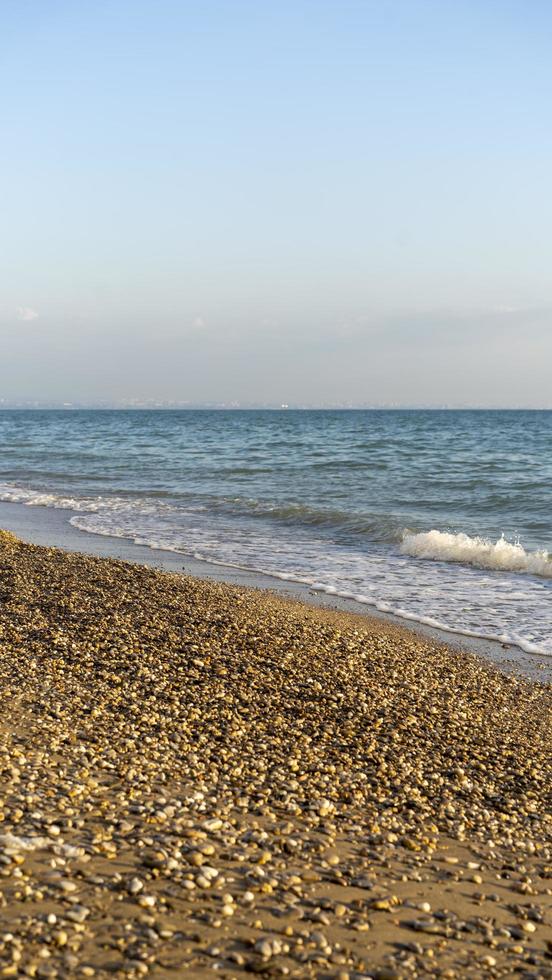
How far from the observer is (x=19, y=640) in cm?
848

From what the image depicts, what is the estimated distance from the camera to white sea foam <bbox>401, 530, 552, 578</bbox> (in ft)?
51.1

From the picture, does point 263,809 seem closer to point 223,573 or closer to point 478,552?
point 223,573

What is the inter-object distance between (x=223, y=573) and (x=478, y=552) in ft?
17.7

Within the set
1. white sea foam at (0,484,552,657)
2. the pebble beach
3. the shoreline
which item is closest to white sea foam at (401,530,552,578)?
white sea foam at (0,484,552,657)

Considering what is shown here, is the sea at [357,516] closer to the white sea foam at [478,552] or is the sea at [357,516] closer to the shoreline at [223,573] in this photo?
the white sea foam at [478,552]

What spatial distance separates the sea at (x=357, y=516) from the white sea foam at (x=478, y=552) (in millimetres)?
28

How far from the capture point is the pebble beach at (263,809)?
12.3 ft

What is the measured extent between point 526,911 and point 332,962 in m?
1.23

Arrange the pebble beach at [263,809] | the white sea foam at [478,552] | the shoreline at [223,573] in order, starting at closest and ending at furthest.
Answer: the pebble beach at [263,809] < the shoreline at [223,573] < the white sea foam at [478,552]

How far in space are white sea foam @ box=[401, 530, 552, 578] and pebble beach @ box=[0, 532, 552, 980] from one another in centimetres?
677

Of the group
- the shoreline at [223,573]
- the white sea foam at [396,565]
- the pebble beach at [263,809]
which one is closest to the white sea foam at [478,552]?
the white sea foam at [396,565]

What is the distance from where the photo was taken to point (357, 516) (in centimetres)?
2106

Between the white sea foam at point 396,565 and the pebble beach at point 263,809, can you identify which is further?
the white sea foam at point 396,565

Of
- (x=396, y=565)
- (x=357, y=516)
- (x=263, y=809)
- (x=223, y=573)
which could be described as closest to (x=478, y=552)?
(x=396, y=565)
